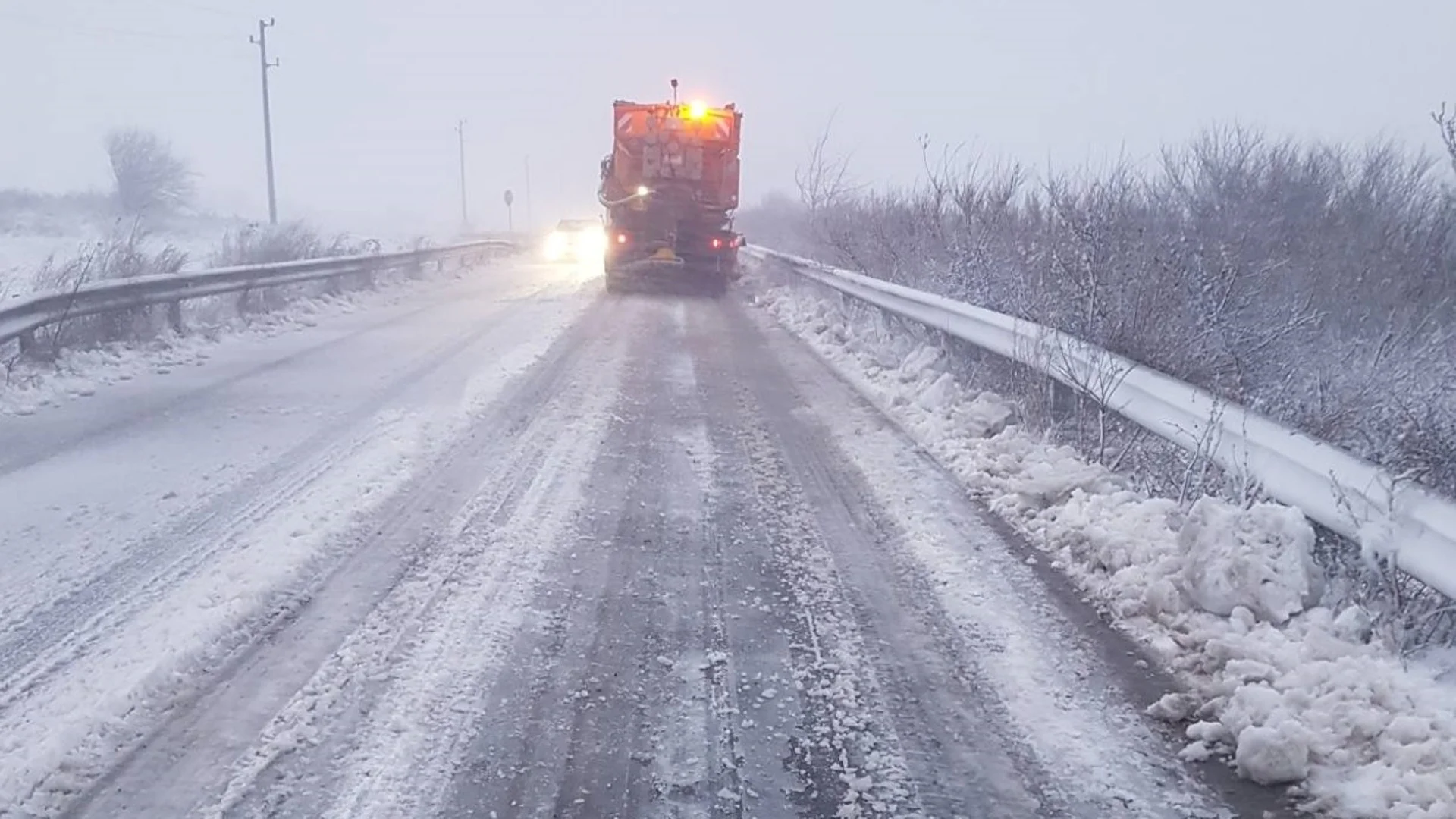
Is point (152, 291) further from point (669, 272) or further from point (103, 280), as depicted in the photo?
point (669, 272)

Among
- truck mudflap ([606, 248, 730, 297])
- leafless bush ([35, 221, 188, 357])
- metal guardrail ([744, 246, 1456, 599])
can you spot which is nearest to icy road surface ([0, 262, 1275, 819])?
metal guardrail ([744, 246, 1456, 599])

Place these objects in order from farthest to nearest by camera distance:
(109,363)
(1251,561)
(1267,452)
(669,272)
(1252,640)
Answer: (669,272)
(109,363)
(1267,452)
(1251,561)
(1252,640)

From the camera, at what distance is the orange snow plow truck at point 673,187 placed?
18797 mm

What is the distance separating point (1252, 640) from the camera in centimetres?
351

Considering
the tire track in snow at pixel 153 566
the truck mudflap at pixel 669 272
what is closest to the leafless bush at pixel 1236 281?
the truck mudflap at pixel 669 272

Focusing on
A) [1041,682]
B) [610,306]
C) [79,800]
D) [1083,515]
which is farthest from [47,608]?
[610,306]

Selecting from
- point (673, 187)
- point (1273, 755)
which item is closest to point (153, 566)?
point (1273, 755)

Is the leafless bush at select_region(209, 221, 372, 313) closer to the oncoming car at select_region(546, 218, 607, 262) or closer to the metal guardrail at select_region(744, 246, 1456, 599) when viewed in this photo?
the metal guardrail at select_region(744, 246, 1456, 599)

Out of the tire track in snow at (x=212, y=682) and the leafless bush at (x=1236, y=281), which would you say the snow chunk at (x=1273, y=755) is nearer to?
the leafless bush at (x=1236, y=281)

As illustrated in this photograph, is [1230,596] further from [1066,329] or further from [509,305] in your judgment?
[509,305]

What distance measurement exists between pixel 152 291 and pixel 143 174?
51974 mm

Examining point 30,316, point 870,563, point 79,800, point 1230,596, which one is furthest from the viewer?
point 30,316

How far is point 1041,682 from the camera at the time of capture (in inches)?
137

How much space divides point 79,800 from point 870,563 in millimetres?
3092
